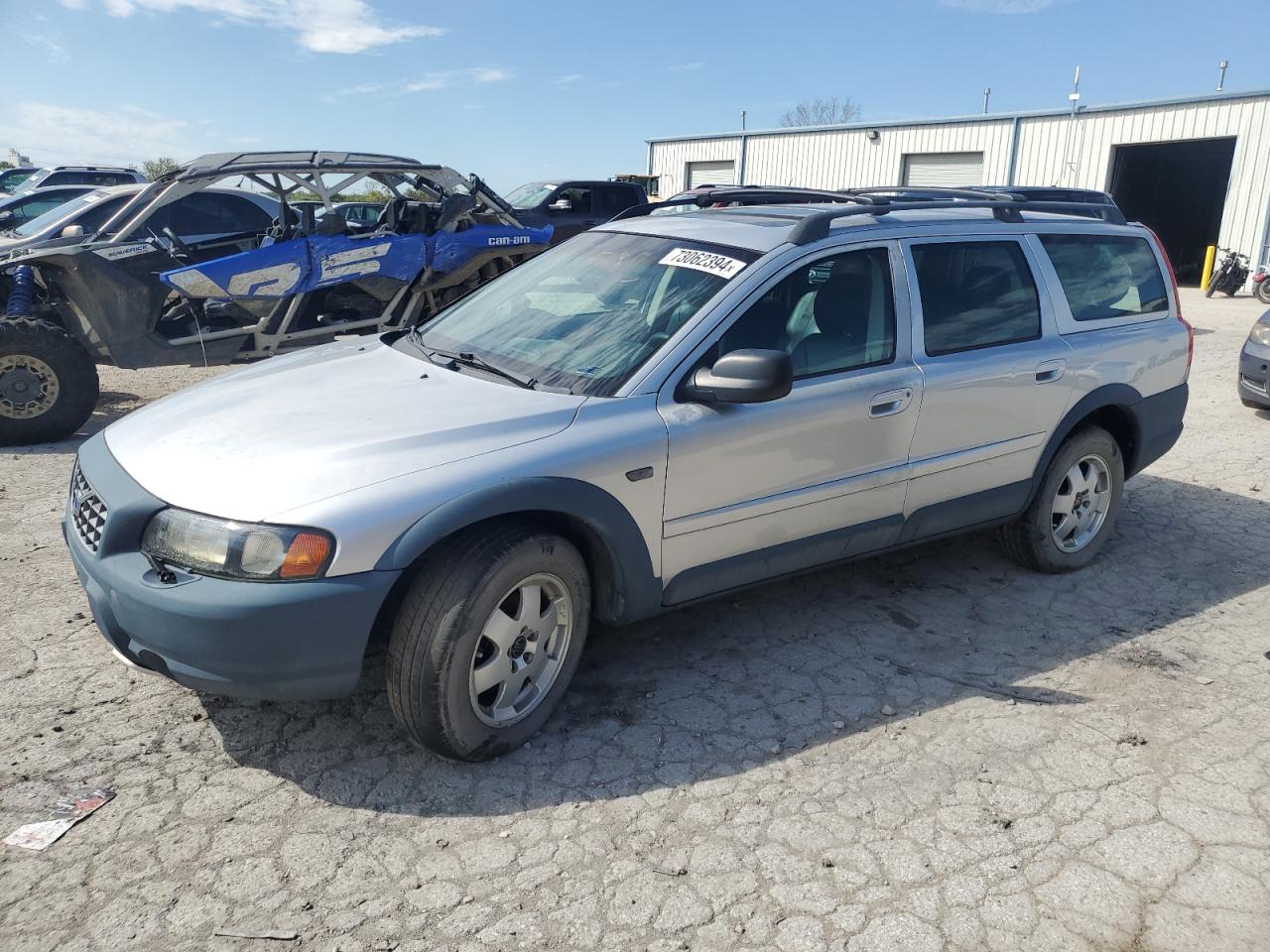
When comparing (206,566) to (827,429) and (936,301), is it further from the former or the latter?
(936,301)

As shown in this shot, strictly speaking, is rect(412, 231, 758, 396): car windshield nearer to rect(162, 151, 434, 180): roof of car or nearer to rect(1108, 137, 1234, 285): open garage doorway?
rect(162, 151, 434, 180): roof of car

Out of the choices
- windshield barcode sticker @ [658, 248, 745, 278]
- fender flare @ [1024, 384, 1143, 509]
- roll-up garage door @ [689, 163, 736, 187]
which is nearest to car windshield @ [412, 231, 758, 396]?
windshield barcode sticker @ [658, 248, 745, 278]

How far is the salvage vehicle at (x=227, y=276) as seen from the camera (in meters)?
6.97

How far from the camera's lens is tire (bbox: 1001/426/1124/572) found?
183 inches

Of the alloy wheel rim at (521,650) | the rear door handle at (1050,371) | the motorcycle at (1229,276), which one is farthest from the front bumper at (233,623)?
the motorcycle at (1229,276)

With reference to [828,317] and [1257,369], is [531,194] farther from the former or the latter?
[828,317]

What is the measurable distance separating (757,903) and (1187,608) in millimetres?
3076

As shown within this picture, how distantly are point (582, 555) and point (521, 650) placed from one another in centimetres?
38

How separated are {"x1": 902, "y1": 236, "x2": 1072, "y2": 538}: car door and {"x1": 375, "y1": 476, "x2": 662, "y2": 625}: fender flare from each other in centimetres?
140

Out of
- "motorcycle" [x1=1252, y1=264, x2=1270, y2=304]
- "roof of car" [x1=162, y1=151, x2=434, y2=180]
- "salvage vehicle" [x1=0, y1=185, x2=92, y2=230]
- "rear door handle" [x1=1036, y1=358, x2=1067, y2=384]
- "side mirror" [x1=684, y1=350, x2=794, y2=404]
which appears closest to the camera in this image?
"side mirror" [x1=684, y1=350, x2=794, y2=404]

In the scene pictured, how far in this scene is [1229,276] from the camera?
64.6ft

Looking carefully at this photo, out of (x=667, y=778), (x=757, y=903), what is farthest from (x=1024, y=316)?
(x=757, y=903)

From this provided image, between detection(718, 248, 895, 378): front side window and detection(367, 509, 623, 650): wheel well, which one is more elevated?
detection(718, 248, 895, 378): front side window

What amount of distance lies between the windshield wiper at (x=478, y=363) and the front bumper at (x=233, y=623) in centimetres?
92
